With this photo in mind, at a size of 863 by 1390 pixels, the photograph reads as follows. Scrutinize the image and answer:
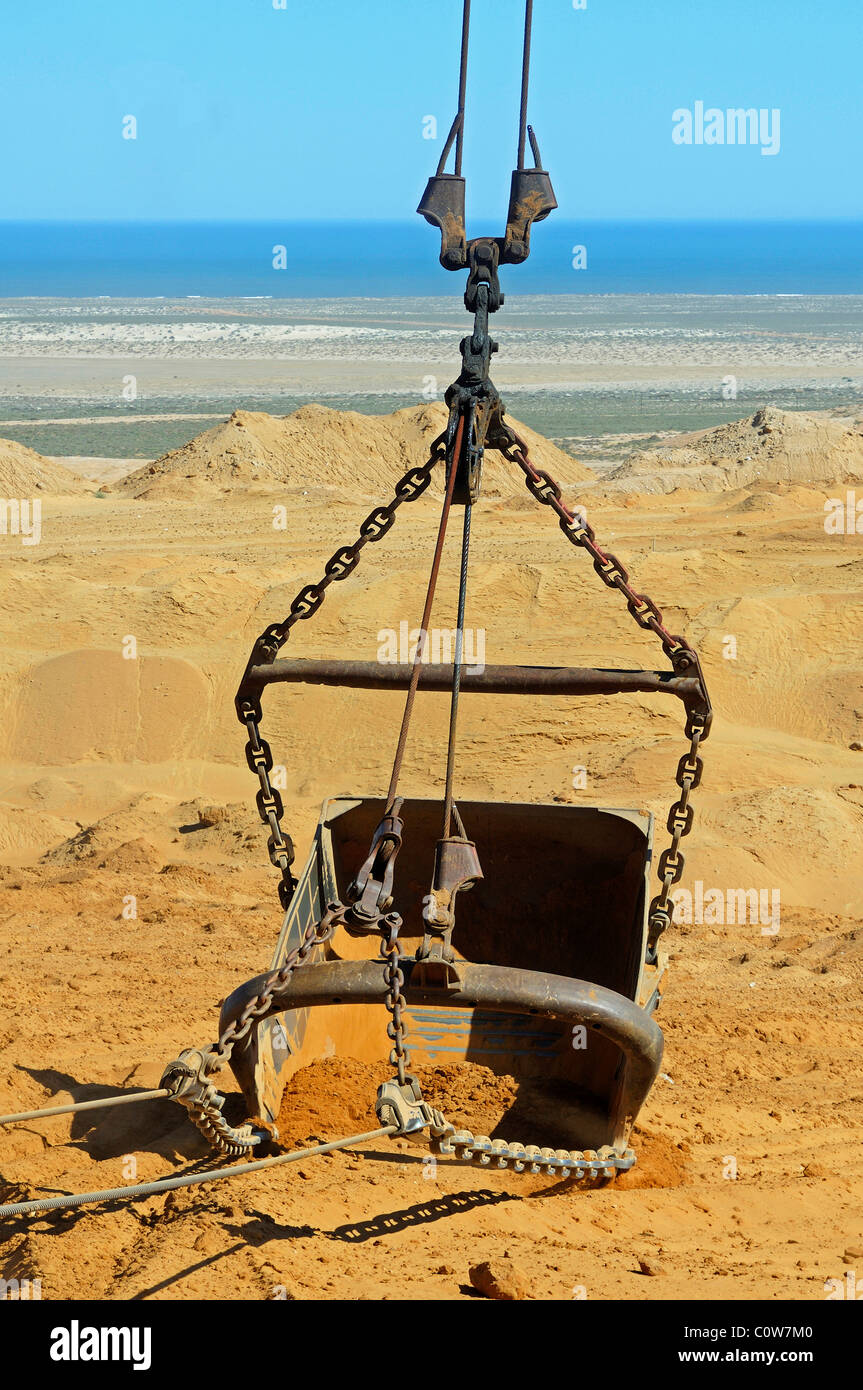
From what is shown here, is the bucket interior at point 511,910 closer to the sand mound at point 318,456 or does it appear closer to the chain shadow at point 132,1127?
A: the chain shadow at point 132,1127

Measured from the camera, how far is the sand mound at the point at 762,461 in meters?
23.4

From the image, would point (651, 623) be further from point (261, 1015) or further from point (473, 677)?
point (261, 1015)

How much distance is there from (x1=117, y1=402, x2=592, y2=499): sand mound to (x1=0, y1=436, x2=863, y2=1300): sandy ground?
392cm

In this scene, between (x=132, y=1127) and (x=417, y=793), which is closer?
(x=132, y=1127)

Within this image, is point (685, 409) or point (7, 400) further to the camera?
point (7, 400)

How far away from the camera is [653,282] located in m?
108

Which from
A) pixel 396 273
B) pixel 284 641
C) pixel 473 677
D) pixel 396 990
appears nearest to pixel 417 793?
pixel 473 677

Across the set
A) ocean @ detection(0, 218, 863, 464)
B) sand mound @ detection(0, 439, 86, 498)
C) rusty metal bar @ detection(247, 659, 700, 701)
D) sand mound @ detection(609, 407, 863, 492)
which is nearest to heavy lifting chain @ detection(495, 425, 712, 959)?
rusty metal bar @ detection(247, 659, 700, 701)

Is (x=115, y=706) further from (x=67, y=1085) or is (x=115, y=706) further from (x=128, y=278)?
(x=128, y=278)

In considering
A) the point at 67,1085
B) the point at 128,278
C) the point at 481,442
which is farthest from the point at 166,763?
the point at 128,278

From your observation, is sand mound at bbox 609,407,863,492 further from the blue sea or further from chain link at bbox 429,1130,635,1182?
the blue sea

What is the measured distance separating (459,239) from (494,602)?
346 inches

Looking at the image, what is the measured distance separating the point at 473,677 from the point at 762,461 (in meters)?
19.8

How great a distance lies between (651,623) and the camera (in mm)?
5305
